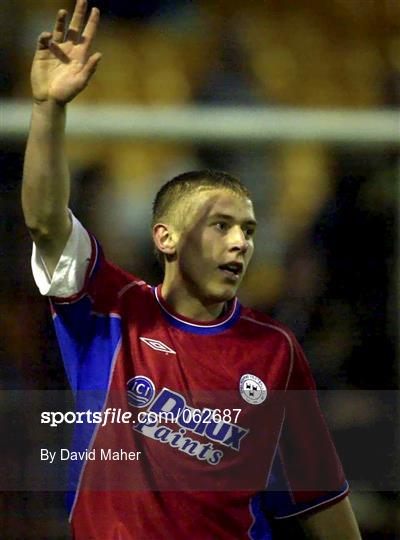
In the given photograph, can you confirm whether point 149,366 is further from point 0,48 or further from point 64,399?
point 0,48

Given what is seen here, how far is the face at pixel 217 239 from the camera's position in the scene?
5.82ft

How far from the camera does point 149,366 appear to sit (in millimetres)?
1764

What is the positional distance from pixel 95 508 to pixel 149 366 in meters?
0.27

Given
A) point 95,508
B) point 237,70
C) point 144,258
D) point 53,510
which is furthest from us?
point 237,70

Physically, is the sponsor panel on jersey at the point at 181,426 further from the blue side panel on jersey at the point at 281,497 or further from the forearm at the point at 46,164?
the forearm at the point at 46,164

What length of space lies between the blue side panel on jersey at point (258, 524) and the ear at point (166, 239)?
484mm

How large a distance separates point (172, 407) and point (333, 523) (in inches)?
17.0

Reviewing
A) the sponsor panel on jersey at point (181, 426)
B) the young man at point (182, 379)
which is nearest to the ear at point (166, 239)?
the young man at point (182, 379)

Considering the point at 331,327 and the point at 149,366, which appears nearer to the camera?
the point at 149,366

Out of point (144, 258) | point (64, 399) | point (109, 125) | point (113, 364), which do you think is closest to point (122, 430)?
point (113, 364)

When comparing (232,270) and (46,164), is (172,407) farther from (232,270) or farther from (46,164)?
(46,164)

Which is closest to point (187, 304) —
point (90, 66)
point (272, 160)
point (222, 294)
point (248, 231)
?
point (222, 294)

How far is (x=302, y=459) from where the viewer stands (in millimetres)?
1891

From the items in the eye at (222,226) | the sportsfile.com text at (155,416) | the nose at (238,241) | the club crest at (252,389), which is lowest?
the sportsfile.com text at (155,416)
